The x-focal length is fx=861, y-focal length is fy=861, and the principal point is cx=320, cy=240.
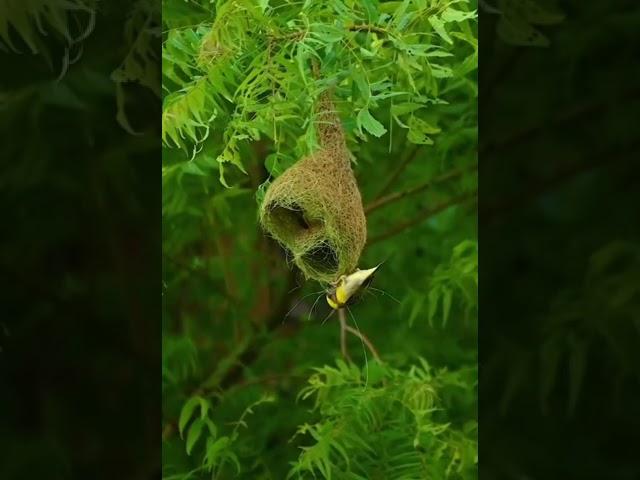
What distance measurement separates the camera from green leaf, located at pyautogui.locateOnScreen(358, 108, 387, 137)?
1283 mm

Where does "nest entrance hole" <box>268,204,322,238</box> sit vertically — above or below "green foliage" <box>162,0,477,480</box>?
above

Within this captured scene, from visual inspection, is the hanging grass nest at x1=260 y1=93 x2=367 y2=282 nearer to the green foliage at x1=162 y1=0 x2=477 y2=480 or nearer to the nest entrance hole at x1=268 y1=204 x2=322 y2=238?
the nest entrance hole at x1=268 y1=204 x2=322 y2=238

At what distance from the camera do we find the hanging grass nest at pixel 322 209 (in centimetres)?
133

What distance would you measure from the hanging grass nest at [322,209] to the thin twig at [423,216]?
400 mm

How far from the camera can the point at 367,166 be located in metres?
1.80

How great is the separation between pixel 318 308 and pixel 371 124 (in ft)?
1.92

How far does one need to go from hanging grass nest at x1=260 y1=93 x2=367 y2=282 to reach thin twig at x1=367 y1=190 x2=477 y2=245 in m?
0.40
